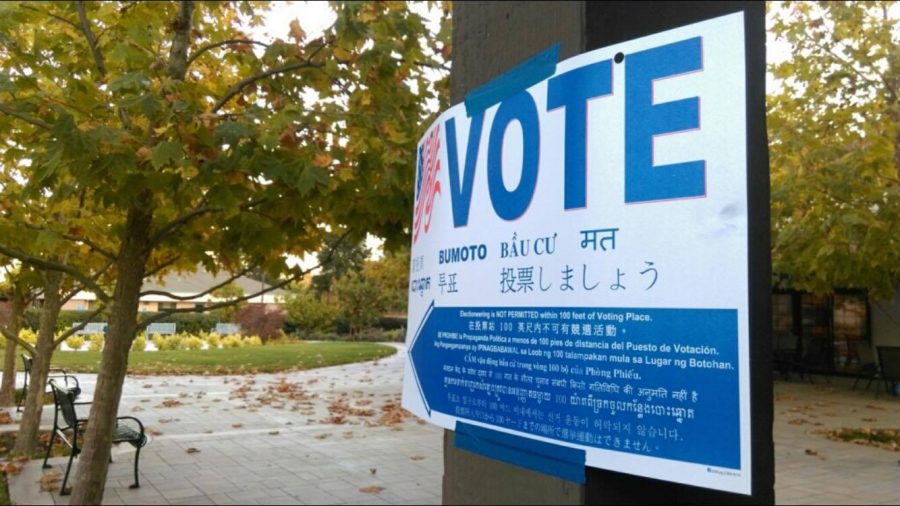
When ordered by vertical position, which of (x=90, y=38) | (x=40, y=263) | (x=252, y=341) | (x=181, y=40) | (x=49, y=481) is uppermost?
(x=181, y=40)

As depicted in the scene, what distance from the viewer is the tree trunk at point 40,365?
7297mm

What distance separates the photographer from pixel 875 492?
8.63 feet

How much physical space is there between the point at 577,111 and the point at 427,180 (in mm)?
637

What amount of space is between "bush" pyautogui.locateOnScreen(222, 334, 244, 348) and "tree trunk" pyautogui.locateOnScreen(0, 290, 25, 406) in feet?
7.43

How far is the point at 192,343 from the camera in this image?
8.56 metres

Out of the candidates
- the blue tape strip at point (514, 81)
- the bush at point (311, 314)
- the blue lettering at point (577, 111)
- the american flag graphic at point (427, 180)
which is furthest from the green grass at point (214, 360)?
the blue lettering at point (577, 111)

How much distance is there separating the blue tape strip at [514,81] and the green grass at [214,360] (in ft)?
22.1

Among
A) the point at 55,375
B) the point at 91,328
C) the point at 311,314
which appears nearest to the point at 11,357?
the point at 55,375

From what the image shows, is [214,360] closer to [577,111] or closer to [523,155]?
[523,155]

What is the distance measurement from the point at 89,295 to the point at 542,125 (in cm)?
812

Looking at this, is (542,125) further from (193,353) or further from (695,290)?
(193,353)

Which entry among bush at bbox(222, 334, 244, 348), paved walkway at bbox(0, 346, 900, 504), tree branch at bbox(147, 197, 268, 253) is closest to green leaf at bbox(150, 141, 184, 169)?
tree branch at bbox(147, 197, 268, 253)

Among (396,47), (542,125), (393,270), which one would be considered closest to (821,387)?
(396,47)

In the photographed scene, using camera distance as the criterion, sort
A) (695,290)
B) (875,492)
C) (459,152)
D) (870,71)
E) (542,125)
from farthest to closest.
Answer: (875,492) < (870,71) < (459,152) < (542,125) < (695,290)
